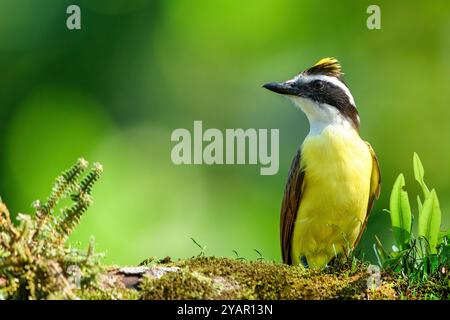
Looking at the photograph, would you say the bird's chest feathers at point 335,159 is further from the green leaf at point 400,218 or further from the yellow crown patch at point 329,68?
the green leaf at point 400,218

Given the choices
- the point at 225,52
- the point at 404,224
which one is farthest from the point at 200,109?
the point at 404,224

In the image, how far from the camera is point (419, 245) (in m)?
3.46

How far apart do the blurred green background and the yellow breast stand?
55.7 inches

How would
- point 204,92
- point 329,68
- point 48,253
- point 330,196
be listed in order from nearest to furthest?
point 48,253, point 330,196, point 329,68, point 204,92

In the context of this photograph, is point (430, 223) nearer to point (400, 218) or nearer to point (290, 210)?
point (400, 218)

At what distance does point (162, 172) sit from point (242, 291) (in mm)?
4391

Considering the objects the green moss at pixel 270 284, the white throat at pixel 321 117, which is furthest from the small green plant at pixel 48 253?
the white throat at pixel 321 117

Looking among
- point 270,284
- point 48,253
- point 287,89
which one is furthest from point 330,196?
point 48,253

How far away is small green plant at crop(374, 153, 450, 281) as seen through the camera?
3.31 metres

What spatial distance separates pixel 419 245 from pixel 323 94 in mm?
2263

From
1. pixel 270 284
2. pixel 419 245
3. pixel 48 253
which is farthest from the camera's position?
pixel 419 245

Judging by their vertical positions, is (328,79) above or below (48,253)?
above

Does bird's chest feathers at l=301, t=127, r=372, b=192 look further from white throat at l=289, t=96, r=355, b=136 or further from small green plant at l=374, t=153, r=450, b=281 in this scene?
small green plant at l=374, t=153, r=450, b=281

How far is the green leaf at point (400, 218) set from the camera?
3.61 m
